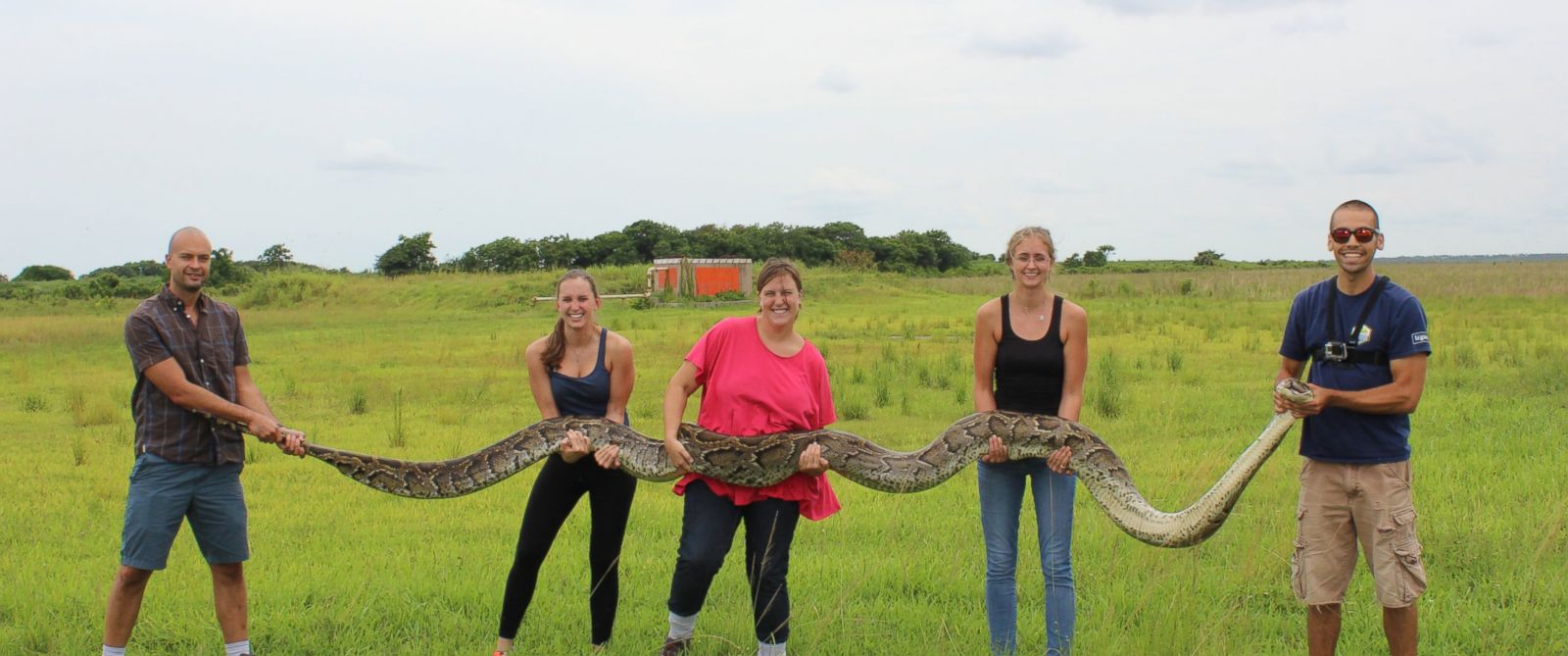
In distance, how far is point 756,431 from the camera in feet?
19.6

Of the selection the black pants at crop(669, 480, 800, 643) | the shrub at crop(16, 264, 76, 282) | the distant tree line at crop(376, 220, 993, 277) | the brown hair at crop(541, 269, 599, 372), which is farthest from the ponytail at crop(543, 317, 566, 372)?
the shrub at crop(16, 264, 76, 282)

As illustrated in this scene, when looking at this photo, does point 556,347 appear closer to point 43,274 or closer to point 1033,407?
point 1033,407

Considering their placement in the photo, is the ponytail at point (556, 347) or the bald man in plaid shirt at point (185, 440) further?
the ponytail at point (556, 347)

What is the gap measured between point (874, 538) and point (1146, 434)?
5753 millimetres

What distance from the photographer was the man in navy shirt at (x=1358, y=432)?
16.8 feet

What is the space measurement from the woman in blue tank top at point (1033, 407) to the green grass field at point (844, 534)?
0.38 m

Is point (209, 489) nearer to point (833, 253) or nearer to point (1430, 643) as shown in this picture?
point (1430, 643)

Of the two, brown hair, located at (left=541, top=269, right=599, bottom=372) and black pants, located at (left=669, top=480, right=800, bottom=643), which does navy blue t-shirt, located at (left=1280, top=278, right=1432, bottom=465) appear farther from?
brown hair, located at (left=541, top=269, right=599, bottom=372)

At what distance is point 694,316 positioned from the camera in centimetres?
3284

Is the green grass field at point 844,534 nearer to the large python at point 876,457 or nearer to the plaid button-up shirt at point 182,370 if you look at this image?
the large python at point 876,457

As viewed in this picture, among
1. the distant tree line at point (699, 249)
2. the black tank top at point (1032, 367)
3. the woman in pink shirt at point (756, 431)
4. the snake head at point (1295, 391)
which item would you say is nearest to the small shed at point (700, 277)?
the distant tree line at point (699, 249)

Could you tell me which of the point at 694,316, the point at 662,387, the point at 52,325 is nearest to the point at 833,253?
the point at 694,316

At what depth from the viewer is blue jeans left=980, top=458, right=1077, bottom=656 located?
573cm

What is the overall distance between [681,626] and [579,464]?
1.06m
